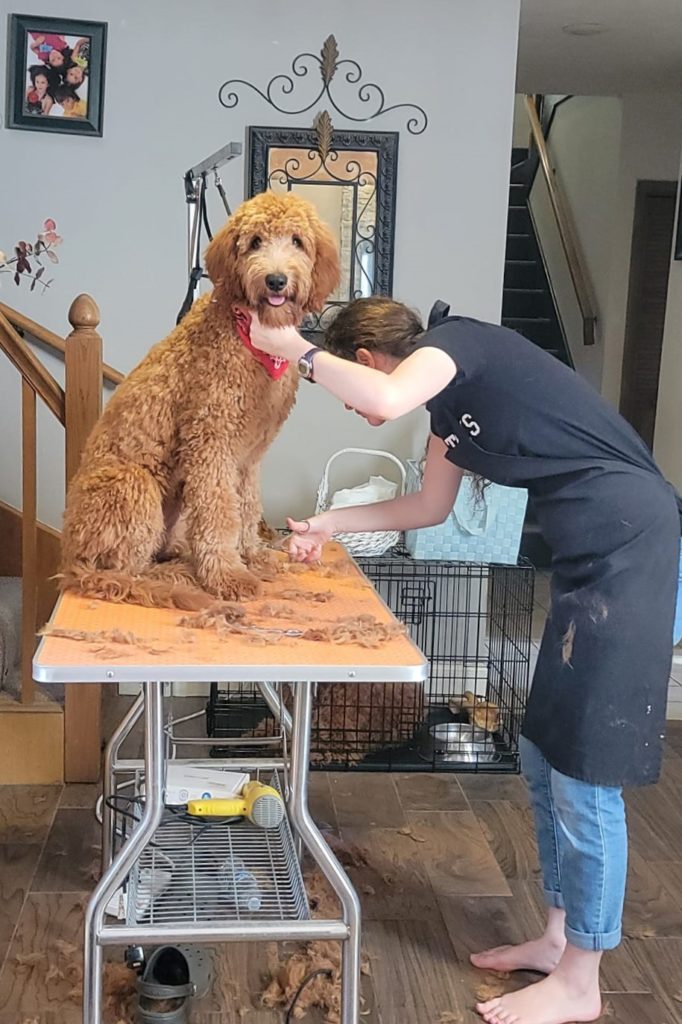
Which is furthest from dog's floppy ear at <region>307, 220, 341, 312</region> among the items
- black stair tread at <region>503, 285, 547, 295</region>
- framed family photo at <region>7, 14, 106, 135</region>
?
black stair tread at <region>503, 285, 547, 295</region>

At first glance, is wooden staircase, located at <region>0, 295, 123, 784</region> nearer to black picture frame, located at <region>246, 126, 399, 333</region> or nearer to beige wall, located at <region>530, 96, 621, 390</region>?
black picture frame, located at <region>246, 126, 399, 333</region>

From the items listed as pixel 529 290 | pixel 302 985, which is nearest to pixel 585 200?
pixel 529 290

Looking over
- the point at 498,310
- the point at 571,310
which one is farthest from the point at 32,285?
the point at 571,310

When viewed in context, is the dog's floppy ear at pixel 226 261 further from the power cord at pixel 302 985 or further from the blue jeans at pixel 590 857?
the power cord at pixel 302 985

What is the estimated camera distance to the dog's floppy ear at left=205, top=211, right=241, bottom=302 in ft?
5.08

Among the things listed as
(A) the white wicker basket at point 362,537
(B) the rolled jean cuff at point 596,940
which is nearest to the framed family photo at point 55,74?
(A) the white wicker basket at point 362,537

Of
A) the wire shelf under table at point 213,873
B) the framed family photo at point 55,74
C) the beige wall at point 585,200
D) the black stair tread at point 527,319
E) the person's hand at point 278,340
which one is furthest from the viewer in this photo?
the black stair tread at point 527,319

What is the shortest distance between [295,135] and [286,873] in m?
2.19

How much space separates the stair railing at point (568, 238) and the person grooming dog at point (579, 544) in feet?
13.4

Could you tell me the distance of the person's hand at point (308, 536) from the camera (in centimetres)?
184

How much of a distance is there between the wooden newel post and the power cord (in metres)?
0.95

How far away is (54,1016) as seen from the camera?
5.79ft

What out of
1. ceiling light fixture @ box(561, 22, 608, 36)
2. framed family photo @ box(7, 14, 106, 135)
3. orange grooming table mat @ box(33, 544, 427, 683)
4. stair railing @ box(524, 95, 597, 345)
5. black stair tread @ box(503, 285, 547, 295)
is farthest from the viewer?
black stair tread @ box(503, 285, 547, 295)

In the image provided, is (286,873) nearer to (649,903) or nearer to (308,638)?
(308,638)
